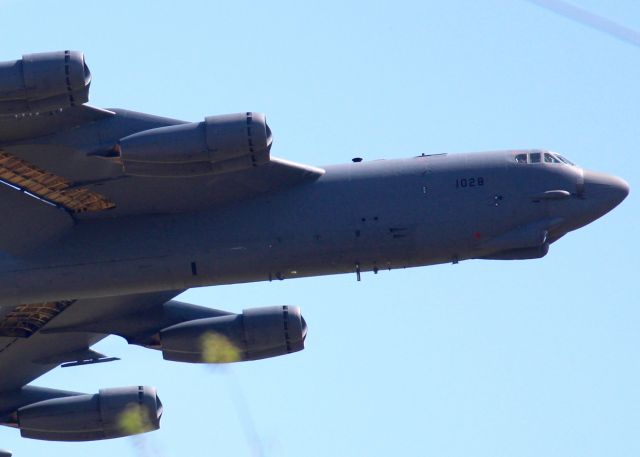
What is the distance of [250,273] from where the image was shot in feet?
92.2

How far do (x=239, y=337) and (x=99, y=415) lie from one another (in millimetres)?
3749

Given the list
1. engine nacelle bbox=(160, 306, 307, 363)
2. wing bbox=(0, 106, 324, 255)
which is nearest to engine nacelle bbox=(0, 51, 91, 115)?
wing bbox=(0, 106, 324, 255)

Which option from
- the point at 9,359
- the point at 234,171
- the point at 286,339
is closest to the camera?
the point at 234,171

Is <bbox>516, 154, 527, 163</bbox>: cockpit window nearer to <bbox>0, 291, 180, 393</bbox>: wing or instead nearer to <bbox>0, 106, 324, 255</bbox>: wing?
<bbox>0, 106, 324, 255</bbox>: wing

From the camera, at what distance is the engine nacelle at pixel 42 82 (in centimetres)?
2441

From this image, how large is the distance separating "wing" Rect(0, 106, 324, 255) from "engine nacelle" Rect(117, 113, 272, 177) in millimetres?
376

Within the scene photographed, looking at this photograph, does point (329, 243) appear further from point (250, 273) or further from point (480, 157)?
point (480, 157)

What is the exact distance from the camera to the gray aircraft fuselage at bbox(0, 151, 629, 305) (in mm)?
27859

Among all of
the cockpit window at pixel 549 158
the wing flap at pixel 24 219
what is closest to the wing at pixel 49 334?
the wing flap at pixel 24 219

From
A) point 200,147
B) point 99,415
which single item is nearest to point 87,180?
point 200,147

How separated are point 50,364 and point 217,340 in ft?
14.7

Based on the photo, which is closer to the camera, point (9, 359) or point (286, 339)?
point (286, 339)

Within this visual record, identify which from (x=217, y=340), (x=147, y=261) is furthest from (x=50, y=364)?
(x=147, y=261)

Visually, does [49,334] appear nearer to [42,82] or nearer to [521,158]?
[42,82]
